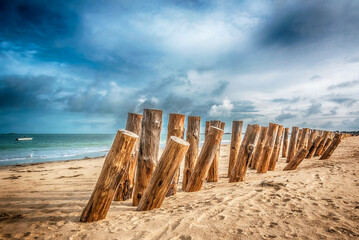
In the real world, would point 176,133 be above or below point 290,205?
above

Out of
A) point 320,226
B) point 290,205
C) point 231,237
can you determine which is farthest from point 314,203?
point 231,237

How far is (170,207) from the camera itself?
2.99 m

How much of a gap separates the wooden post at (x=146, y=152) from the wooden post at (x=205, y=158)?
105 centimetres

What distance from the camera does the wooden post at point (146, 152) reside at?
10.8 feet

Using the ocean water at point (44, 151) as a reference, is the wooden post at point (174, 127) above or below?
above

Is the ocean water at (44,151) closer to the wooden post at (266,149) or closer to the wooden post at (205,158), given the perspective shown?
the wooden post at (205,158)

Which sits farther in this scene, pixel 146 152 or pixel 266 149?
pixel 266 149

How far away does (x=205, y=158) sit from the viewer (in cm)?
381

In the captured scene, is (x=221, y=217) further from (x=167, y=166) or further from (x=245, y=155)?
(x=245, y=155)

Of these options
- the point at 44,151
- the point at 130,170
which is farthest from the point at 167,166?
the point at 44,151

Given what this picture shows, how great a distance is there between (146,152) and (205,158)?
1268 mm

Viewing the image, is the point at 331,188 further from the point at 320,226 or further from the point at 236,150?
the point at 236,150

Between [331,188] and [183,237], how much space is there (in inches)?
123

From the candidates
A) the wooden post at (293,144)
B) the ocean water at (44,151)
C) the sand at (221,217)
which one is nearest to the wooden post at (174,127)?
the sand at (221,217)
